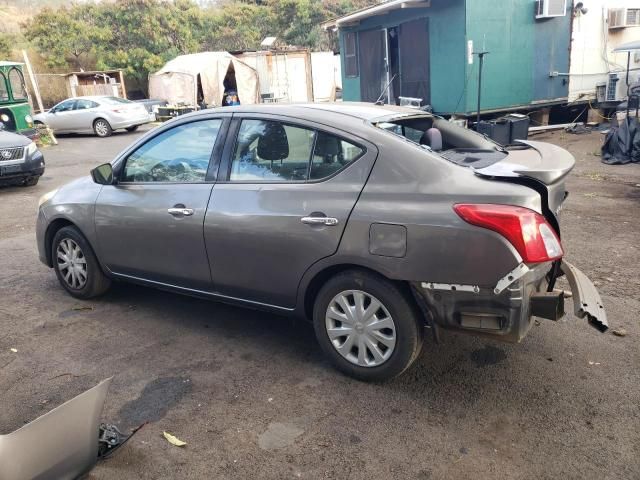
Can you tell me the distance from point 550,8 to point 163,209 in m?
12.4

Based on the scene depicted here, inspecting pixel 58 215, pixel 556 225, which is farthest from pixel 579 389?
pixel 58 215

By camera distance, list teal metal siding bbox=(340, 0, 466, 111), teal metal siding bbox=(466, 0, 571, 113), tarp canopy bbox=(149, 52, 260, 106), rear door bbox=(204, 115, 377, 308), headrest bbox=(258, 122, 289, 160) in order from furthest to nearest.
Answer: tarp canopy bbox=(149, 52, 260, 106)
teal metal siding bbox=(466, 0, 571, 113)
teal metal siding bbox=(340, 0, 466, 111)
headrest bbox=(258, 122, 289, 160)
rear door bbox=(204, 115, 377, 308)

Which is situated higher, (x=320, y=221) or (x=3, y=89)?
(x=3, y=89)

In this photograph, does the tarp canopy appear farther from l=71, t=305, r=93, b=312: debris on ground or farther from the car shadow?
the car shadow

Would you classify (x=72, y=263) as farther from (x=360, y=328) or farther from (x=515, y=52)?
(x=515, y=52)

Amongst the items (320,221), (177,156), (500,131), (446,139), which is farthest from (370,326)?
(500,131)

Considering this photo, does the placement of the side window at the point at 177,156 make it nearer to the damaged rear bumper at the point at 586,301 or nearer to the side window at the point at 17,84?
the damaged rear bumper at the point at 586,301

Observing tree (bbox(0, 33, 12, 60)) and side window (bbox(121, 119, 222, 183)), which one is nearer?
side window (bbox(121, 119, 222, 183))

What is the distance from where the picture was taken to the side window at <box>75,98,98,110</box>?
2003 cm

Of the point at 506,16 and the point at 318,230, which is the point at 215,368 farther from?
the point at 506,16

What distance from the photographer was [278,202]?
352 centimetres

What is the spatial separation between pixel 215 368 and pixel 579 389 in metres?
2.18

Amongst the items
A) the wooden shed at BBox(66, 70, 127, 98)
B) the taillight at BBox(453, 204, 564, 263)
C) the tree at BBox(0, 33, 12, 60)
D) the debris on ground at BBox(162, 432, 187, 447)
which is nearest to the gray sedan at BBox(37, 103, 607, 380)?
the taillight at BBox(453, 204, 564, 263)

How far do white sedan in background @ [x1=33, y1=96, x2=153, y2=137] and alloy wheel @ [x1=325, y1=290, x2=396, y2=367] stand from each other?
1842 cm
